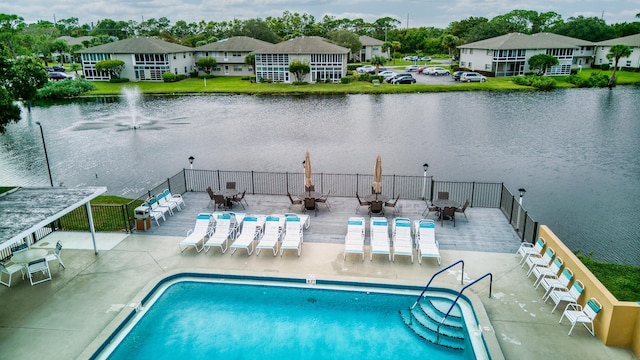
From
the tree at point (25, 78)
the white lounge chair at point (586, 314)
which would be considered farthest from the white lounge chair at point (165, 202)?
the white lounge chair at point (586, 314)

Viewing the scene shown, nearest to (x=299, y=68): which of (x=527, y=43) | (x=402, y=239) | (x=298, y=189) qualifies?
(x=527, y=43)

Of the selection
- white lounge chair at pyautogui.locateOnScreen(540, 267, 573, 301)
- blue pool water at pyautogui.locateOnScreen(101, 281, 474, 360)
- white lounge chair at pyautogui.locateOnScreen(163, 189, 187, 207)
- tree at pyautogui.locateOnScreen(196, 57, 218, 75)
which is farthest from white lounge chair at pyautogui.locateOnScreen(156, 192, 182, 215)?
tree at pyautogui.locateOnScreen(196, 57, 218, 75)

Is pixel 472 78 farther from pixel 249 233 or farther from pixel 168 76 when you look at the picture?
pixel 249 233

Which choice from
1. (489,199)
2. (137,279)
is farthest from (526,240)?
(137,279)

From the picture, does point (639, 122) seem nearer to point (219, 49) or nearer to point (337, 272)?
point (337, 272)

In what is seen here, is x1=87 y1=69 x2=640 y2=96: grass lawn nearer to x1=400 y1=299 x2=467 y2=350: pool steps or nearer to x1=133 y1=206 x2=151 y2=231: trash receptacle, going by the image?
x1=133 y1=206 x2=151 y2=231: trash receptacle
